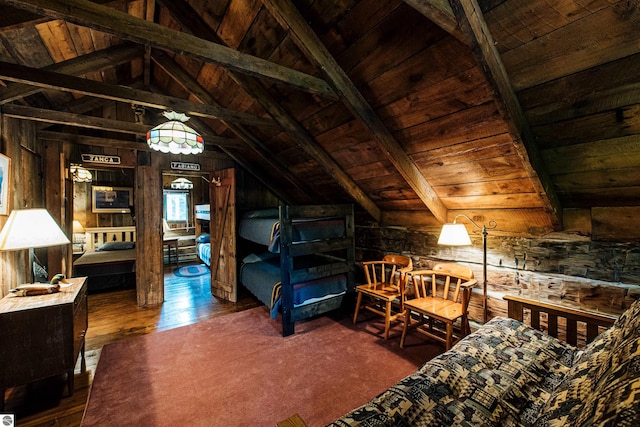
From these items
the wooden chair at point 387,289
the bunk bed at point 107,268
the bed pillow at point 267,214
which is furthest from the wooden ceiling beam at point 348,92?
the bunk bed at point 107,268

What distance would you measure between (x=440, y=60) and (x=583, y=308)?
213cm

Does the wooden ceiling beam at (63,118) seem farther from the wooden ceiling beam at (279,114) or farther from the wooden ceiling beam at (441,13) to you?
the wooden ceiling beam at (441,13)

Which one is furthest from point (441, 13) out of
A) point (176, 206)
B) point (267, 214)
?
point (176, 206)

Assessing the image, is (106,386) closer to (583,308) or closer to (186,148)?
(186,148)

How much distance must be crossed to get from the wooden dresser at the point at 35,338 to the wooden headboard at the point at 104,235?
5.36 metres

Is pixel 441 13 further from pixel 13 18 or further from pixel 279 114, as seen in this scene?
pixel 13 18

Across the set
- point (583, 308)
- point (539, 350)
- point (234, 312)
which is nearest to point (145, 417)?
point (234, 312)

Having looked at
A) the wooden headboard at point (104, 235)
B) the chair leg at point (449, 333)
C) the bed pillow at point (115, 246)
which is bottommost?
the chair leg at point (449, 333)

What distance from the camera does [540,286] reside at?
2.25 m

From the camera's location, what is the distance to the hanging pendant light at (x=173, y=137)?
2348mm

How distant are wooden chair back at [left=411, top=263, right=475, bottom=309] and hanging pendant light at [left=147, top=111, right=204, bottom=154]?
251 cm

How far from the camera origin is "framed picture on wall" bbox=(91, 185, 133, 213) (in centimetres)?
645

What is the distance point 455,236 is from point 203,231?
276 inches

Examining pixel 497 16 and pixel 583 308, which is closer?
pixel 497 16
